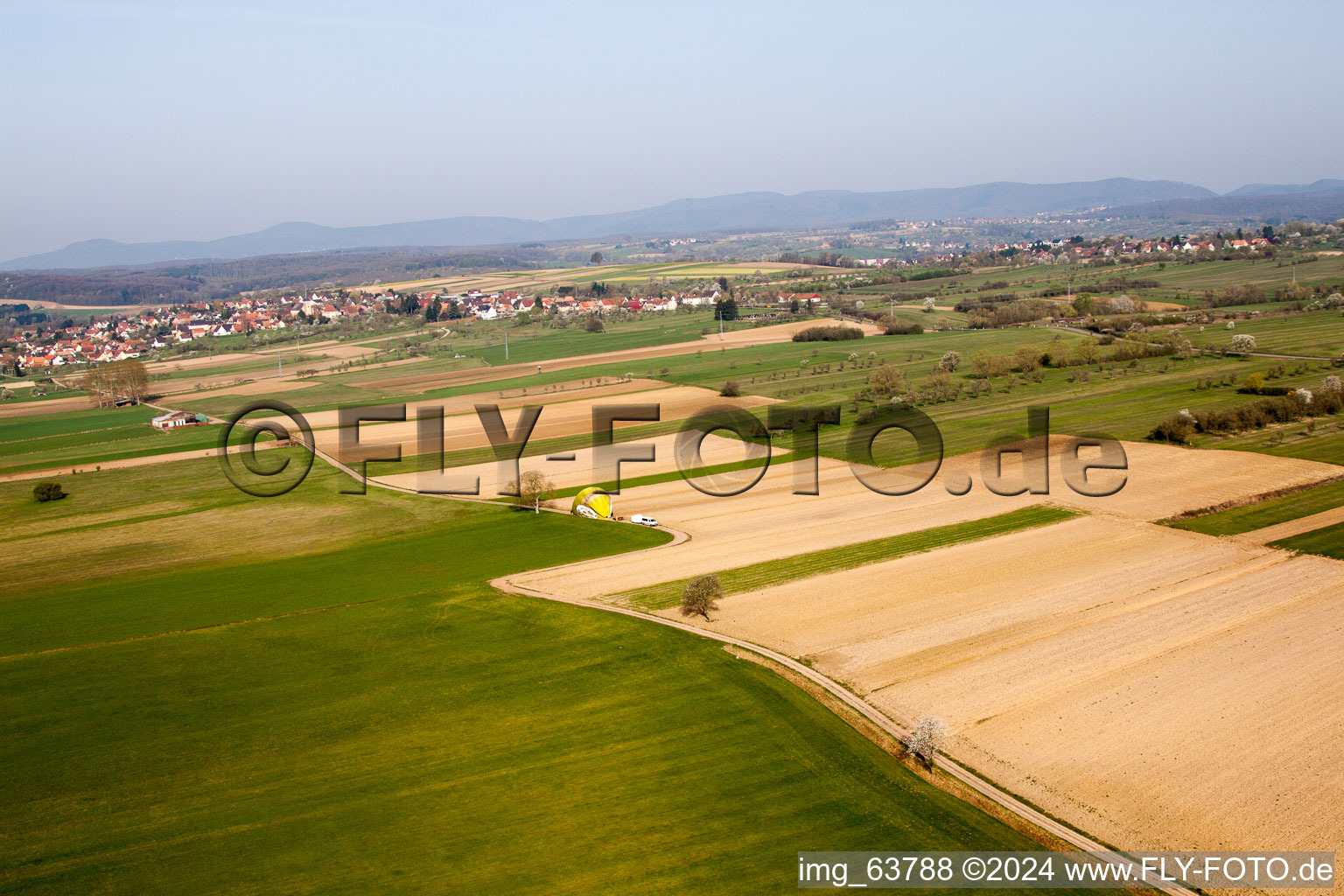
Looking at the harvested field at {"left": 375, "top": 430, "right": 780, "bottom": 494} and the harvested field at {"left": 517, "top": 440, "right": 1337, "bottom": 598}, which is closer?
the harvested field at {"left": 517, "top": 440, "right": 1337, "bottom": 598}

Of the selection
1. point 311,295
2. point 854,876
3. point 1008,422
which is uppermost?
point 311,295

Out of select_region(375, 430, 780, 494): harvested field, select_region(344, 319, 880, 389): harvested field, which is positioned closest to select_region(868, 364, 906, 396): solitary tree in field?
select_region(375, 430, 780, 494): harvested field

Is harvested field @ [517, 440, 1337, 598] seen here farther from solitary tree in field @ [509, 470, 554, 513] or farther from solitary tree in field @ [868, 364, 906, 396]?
solitary tree in field @ [868, 364, 906, 396]

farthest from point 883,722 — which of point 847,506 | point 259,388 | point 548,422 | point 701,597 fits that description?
point 259,388

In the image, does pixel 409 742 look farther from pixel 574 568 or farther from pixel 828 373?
pixel 828 373

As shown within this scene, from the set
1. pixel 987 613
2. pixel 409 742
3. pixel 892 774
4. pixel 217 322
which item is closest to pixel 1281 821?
pixel 892 774

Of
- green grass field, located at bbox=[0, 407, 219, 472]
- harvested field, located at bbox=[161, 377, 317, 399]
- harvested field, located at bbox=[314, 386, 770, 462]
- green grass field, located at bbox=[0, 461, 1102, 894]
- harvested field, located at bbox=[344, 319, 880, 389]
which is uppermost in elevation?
harvested field, located at bbox=[344, 319, 880, 389]
